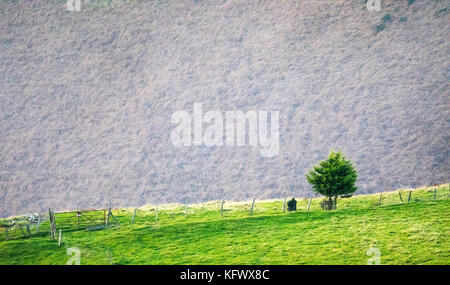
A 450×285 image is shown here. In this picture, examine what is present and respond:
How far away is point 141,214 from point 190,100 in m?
14.9

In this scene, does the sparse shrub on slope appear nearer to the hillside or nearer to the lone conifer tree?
the lone conifer tree

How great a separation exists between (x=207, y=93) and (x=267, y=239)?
19430 mm

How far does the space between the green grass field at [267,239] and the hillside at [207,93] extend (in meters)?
9.88

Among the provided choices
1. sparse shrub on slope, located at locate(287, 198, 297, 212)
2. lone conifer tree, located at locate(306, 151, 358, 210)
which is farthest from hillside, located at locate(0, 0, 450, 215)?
lone conifer tree, located at locate(306, 151, 358, 210)

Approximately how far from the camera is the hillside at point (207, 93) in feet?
115

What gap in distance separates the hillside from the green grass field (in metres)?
9.88

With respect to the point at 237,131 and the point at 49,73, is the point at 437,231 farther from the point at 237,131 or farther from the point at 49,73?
the point at 49,73

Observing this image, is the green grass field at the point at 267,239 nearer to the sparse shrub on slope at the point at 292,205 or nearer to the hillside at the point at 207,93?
the sparse shrub on slope at the point at 292,205

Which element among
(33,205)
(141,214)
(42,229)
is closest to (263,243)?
(141,214)

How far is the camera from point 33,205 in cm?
3391

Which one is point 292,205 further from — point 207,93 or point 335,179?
point 207,93

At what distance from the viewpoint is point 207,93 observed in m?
39.9

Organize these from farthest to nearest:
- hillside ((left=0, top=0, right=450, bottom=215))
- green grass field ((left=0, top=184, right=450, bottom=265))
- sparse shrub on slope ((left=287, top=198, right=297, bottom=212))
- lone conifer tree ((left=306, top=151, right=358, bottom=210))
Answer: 1. hillside ((left=0, top=0, right=450, bottom=215))
2. sparse shrub on slope ((left=287, top=198, right=297, bottom=212))
3. lone conifer tree ((left=306, top=151, right=358, bottom=210))
4. green grass field ((left=0, top=184, right=450, bottom=265))

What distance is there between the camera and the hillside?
35094mm
